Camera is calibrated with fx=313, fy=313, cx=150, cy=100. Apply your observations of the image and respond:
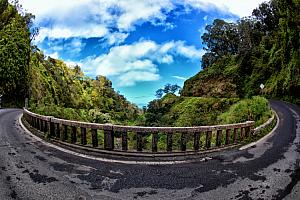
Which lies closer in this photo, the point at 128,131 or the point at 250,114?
the point at 128,131

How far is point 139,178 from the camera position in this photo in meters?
6.74

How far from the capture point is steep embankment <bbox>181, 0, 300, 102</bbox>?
37781mm

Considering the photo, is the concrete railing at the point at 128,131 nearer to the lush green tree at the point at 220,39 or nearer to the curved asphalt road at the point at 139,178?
the curved asphalt road at the point at 139,178

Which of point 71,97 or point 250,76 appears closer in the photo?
point 250,76

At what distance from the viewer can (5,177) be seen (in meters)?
6.64

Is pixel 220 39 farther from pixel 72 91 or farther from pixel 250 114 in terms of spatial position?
pixel 250 114

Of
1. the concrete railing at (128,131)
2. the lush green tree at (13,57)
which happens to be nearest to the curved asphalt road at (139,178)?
the concrete railing at (128,131)

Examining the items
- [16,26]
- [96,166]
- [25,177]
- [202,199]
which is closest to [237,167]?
[202,199]

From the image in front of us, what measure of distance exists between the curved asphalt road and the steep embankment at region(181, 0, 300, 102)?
1130 inches

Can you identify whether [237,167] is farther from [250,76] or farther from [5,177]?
[250,76]

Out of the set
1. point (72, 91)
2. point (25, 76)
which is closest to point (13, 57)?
point (25, 76)

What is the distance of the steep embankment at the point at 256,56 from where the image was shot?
37781 millimetres

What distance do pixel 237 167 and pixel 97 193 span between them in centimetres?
399

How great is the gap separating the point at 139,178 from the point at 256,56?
177 ft
